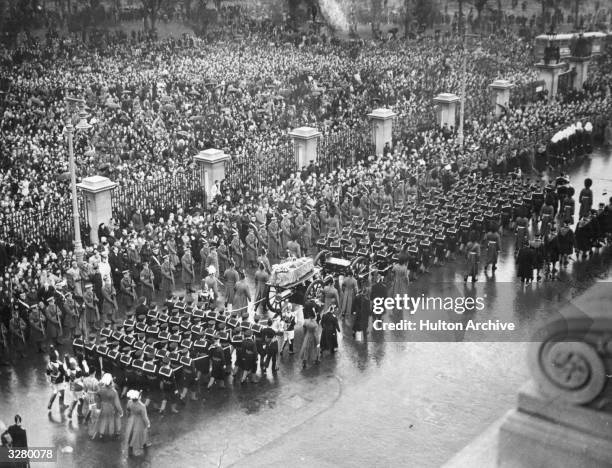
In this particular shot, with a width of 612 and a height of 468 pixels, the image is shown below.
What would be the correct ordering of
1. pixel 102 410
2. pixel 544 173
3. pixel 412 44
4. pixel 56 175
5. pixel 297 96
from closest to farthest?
pixel 102 410 < pixel 56 175 < pixel 544 173 < pixel 297 96 < pixel 412 44

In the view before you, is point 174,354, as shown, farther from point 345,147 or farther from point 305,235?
point 345,147

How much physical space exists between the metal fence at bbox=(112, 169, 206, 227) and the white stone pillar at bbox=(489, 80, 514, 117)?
17.4 meters

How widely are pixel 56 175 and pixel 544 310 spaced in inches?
587

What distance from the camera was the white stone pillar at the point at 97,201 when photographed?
21.5 m

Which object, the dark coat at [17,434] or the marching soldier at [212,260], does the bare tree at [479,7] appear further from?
the dark coat at [17,434]

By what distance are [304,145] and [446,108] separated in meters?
9.04

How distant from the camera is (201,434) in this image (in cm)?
1341

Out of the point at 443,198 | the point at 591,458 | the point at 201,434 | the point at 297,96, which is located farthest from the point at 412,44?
the point at 591,458

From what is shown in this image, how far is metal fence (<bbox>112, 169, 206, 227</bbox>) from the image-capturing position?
2262 cm

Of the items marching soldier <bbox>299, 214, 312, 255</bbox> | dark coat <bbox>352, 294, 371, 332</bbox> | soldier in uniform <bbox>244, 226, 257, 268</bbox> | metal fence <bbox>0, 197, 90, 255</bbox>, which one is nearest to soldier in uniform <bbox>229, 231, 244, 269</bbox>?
soldier in uniform <bbox>244, 226, 257, 268</bbox>

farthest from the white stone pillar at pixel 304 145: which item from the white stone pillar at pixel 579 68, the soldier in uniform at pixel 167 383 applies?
the white stone pillar at pixel 579 68

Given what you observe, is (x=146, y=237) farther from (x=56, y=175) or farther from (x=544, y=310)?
(x=544, y=310)

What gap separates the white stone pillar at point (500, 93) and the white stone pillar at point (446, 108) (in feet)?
11.4

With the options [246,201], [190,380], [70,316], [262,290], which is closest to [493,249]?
[262,290]
